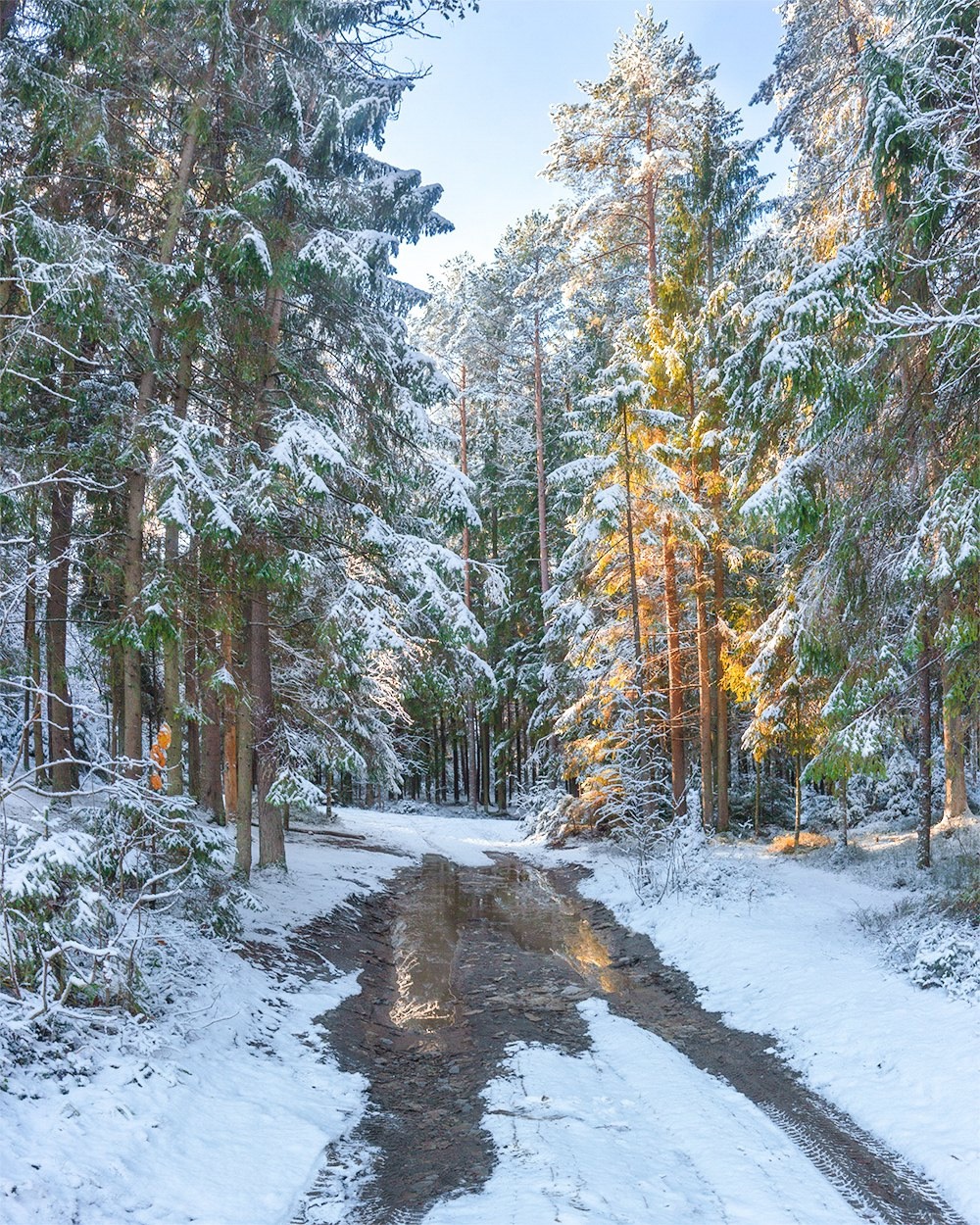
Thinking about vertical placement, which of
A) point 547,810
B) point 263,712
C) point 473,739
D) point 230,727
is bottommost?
point 547,810

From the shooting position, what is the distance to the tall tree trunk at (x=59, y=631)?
32.5 ft

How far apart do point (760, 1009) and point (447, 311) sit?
28.3 meters

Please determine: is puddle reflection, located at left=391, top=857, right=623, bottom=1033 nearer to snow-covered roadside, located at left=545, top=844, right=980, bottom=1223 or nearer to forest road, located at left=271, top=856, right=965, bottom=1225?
forest road, located at left=271, top=856, right=965, bottom=1225

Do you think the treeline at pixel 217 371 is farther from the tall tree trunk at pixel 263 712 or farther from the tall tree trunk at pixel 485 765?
the tall tree trunk at pixel 485 765

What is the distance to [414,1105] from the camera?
6.39 metres

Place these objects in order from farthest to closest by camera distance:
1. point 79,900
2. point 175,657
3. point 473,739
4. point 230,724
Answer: point 473,739 < point 230,724 < point 175,657 < point 79,900

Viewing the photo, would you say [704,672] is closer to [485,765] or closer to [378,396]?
[378,396]

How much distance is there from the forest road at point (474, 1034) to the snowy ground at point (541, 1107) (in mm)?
187

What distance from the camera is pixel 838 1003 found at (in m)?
7.50

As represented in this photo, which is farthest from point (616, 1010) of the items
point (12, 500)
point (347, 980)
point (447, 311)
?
point (447, 311)

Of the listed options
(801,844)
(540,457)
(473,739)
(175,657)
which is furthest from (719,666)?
(473,739)

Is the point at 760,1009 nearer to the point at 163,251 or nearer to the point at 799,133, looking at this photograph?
the point at 163,251

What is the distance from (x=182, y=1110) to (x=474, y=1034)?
144 inches

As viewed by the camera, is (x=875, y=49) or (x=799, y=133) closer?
(x=875, y=49)
